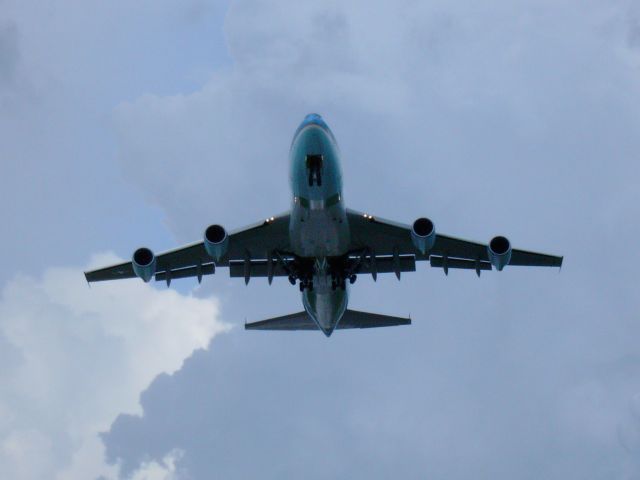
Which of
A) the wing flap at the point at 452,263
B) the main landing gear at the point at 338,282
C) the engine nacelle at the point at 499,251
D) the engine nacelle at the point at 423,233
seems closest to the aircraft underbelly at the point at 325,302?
the main landing gear at the point at 338,282

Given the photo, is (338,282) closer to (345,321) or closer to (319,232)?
(345,321)

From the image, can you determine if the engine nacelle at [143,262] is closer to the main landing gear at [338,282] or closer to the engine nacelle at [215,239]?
the engine nacelle at [215,239]

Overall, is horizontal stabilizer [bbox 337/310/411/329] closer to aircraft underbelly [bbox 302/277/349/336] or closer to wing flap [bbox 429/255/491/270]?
aircraft underbelly [bbox 302/277/349/336]

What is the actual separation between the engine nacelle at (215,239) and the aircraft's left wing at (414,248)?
14.7ft

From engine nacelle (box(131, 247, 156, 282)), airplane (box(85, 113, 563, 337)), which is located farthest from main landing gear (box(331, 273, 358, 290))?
engine nacelle (box(131, 247, 156, 282))

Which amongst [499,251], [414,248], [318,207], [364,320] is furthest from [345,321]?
[318,207]

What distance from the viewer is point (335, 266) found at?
1486 inches

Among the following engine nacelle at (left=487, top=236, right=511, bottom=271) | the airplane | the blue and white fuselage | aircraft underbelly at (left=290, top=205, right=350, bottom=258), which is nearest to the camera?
the blue and white fuselage

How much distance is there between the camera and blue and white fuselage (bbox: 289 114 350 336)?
32656mm

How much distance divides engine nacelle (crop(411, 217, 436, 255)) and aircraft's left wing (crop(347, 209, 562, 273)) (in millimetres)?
2043

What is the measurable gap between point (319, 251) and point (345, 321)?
5537 millimetres

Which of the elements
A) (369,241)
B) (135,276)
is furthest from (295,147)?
(135,276)

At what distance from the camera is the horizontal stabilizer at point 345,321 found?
1591 inches

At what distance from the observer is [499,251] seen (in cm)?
3550
